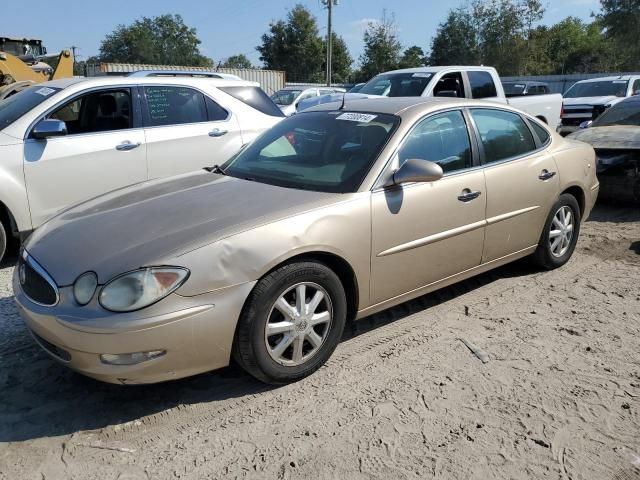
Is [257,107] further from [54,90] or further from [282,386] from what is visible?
→ [282,386]

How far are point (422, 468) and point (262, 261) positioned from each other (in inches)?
49.8

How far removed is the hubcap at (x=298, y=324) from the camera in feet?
10.3

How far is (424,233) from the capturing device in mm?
3814

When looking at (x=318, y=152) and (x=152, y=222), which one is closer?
(x=152, y=222)

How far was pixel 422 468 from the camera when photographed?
2.61m

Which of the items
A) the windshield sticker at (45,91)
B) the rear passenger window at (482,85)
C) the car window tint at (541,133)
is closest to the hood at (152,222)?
the windshield sticker at (45,91)

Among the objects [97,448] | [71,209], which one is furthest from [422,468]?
[71,209]

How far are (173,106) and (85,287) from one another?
3.88 m

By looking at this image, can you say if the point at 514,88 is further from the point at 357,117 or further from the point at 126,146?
the point at 357,117

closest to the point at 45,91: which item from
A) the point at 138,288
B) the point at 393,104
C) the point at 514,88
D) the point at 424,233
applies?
the point at 393,104

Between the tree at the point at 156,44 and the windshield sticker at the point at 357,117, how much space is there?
70180mm

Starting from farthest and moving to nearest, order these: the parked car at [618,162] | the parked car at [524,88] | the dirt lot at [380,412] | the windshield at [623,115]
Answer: the parked car at [524,88], the windshield at [623,115], the parked car at [618,162], the dirt lot at [380,412]

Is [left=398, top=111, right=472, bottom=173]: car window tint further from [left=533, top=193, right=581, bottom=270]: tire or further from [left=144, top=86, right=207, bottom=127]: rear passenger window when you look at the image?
[left=144, top=86, right=207, bottom=127]: rear passenger window

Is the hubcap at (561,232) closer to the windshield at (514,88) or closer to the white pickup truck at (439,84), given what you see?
the white pickup truck at (439,84)
